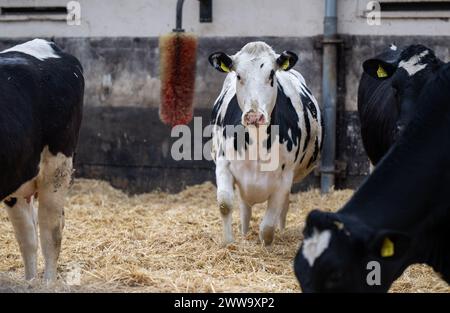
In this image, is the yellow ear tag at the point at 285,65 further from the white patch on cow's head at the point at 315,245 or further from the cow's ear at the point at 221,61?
the white patch on cow's head at the point at 315,245

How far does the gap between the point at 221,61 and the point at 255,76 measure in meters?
0.38

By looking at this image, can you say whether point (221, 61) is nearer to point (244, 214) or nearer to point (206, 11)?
point (244, 214)

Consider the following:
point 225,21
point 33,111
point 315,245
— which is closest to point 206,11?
point 225,21

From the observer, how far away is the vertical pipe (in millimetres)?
9312

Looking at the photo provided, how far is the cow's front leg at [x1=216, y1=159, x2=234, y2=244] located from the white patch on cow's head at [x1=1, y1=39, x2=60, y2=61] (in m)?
1.57

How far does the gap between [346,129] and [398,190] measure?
18.8 ft

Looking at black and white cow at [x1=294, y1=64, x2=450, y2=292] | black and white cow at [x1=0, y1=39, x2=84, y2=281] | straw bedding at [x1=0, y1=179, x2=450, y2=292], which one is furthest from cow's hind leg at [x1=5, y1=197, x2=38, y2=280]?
black and white cow at [x1=294, y1=64, x2=450, y2=292]

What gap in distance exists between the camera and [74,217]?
843 cm

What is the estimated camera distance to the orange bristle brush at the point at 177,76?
9.70 m

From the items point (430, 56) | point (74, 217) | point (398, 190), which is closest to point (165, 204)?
point (74, 217)

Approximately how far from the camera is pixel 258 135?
6.66 m

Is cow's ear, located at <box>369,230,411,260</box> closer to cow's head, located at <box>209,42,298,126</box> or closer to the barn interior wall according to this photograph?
cow's head, located at <box>209,42,298,126</box>

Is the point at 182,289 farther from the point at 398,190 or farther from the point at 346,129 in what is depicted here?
the point at 346,129

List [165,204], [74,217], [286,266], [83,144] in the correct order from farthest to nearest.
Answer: [83,144], [165,204], [74,217], [286,266]
